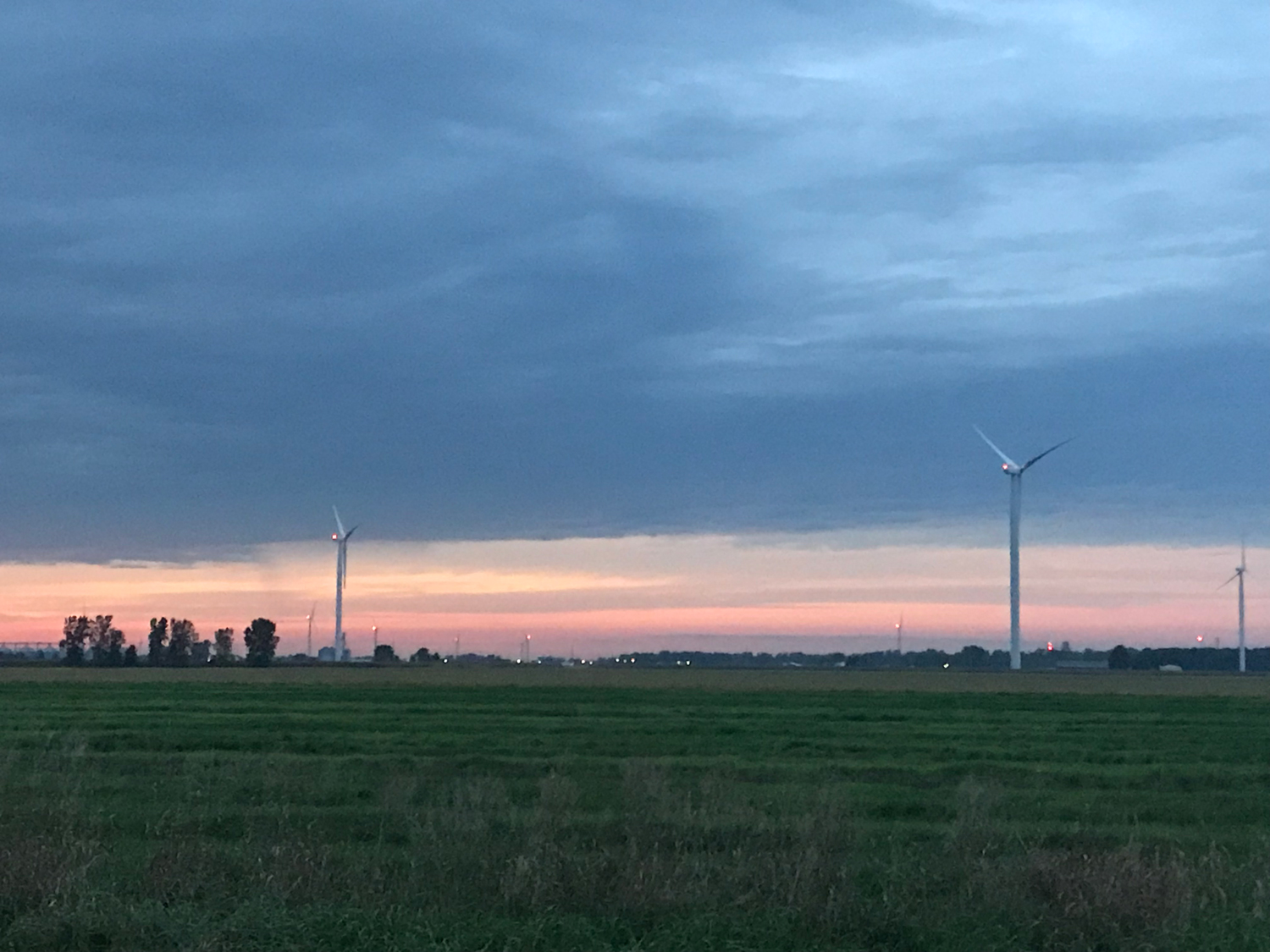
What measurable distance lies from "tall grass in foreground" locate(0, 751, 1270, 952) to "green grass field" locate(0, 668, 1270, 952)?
3 centimetres

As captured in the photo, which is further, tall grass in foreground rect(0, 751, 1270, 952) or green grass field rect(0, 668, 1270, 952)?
green grass field rect(0, 668, 1270, 952)

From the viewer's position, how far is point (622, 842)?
1541cm

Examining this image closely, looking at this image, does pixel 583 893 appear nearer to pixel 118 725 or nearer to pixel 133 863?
pixel 133 863

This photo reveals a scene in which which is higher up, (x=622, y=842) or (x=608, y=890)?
(x=608, y=890)

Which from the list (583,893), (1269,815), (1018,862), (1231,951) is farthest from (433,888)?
(1269,815)

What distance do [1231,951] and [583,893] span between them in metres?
5.36

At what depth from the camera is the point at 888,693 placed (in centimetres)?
7606

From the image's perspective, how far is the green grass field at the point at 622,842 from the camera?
10758mm

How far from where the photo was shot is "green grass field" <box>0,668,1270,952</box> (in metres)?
10.8

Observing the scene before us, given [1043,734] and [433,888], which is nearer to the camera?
[433,888]

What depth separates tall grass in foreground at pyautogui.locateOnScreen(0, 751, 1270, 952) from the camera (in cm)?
1052

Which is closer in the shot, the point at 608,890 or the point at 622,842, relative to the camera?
the point at 608,890

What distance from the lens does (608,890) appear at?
11.8 m

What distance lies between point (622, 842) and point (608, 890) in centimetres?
366
